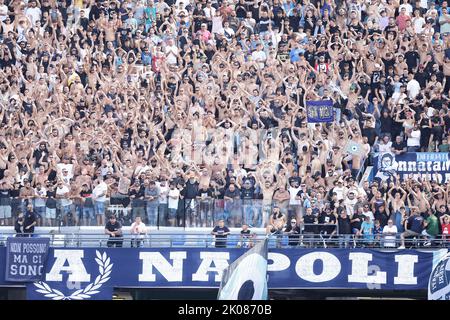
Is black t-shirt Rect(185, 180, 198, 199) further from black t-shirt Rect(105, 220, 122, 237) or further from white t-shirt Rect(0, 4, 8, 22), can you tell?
white t-shirt Rect(0, 4, 8, 22)

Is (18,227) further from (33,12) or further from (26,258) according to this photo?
(33,12)

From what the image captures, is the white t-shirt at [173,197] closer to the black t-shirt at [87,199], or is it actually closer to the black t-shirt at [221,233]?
the black t-shirt at [221,233]

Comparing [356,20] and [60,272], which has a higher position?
[356,20]

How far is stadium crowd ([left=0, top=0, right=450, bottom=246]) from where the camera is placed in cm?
2328

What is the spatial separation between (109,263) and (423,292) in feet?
19.9

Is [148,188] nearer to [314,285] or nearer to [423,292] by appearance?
[314,285]

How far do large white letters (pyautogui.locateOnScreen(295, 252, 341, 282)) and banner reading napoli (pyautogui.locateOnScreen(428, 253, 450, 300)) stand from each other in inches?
69.9

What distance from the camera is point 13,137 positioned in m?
25.4

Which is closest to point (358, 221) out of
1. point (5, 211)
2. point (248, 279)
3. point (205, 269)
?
point (205, 269)

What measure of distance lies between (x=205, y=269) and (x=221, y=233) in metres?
0.79

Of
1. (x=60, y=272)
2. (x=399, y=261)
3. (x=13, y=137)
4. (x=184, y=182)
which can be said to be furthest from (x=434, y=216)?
(x=13, y=137)

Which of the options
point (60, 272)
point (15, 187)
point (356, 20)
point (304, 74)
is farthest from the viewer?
point (356, 20)

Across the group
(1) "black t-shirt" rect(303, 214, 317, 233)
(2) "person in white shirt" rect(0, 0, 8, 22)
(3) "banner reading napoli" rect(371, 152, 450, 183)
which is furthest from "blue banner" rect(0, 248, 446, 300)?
(2) "person in white shirt" rect(0, 0, 8, 22)

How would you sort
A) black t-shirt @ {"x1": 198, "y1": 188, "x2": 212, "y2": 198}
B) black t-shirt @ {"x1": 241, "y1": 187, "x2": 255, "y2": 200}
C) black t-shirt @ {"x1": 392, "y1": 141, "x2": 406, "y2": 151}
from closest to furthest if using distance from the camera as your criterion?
black t-shirt @ {"x1": 241, "y1": 187, "x2": 255, "y2": 200} < black t-shirt @ {"x1": 198, "y1": 188, "x2": 212, "y2": 198} < black t-shirt @ {"x1": 392, "y1": 141, "x2": 406, "y2": 151}
